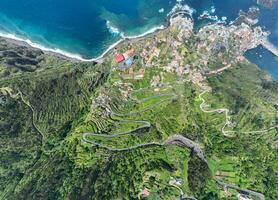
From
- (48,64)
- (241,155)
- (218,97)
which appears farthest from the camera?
(48,64)

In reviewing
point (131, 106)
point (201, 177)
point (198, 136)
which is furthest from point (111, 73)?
point (201, 177)

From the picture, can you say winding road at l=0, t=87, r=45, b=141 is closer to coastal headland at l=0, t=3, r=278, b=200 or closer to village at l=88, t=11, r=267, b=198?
coastal headland at l=0, t=3, r=278, b=200

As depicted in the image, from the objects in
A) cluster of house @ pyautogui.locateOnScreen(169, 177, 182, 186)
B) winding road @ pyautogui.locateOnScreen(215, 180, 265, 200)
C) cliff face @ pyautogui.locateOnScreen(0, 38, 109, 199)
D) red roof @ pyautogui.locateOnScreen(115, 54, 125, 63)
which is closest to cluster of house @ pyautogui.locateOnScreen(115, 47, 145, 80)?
red roof @ pyautogui.locateOnScreen(115, 54, 125, 63)

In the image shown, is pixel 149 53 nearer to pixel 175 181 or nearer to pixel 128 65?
pixel 128 65

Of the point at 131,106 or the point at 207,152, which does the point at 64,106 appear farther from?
the point at 207,152

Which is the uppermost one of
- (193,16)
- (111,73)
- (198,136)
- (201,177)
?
(193,16)

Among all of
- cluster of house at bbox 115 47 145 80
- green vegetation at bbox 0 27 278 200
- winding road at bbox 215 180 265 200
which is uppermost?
cluster of house at bbox 115 47 145 80

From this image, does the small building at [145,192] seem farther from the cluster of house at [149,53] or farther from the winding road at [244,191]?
the cluster of house at [149,53]

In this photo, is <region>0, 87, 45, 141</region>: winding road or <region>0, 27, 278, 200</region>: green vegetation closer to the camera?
<region>0, 27, 278, 200</region>: green vegetation

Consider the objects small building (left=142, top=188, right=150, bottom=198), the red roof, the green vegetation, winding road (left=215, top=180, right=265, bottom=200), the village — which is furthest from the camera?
the red roof

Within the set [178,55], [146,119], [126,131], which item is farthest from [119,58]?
[126,131]

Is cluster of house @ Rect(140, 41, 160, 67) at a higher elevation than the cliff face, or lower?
higher
